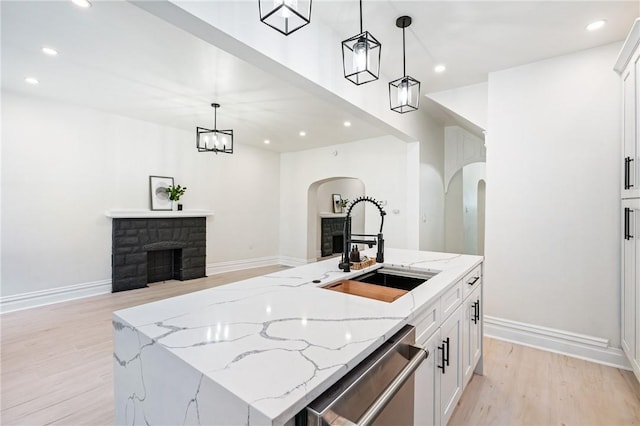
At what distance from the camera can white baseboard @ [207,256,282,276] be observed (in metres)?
5.89

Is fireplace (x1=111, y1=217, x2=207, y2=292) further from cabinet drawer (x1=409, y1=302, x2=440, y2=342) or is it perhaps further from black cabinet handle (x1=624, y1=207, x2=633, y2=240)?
black cabinet handle (x1=624, y1=207, x2=633, y2=240)

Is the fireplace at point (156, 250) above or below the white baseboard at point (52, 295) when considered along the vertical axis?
above

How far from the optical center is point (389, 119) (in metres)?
3.39

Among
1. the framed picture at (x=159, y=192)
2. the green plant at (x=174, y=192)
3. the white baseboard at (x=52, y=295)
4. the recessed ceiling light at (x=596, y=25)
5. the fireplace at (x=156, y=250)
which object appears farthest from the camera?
the green plant at (x=174, y=192)

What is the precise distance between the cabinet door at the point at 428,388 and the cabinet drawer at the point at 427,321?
0.08 ft

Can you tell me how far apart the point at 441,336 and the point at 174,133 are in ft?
17.8

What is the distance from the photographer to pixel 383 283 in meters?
2.06

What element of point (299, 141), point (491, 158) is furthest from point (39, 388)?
point (299, 141)

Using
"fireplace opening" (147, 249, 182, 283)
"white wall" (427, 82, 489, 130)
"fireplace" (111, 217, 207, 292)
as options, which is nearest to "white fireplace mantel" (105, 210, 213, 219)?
"fireplace" (111, 217, 207, 292)

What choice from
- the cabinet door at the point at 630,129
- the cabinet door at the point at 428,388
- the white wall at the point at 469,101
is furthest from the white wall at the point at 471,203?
the cabinet door at the point at 428,388

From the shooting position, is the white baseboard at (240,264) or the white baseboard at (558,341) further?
the white baseboard at (240,264)

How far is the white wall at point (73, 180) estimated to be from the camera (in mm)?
3738

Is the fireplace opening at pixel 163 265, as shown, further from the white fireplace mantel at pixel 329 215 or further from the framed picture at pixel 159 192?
the white fireplace mantel at pixel 329 215

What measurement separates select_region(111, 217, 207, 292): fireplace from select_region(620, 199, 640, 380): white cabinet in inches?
227
